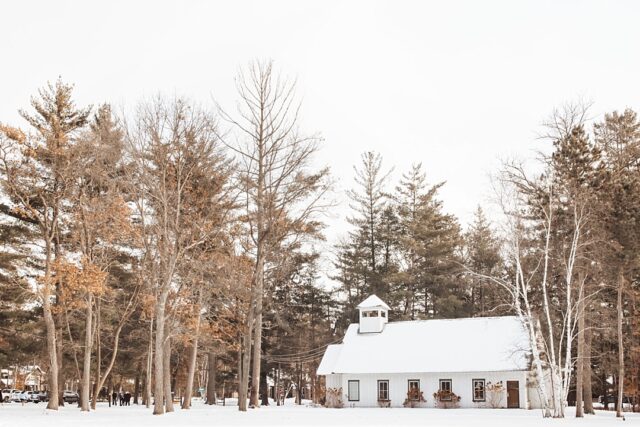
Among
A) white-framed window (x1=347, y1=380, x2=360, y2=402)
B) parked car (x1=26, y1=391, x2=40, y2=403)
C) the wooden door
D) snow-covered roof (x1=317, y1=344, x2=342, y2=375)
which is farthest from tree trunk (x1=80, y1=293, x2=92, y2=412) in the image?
parked car (x1=26, y1=391, x2=40, y2=403)

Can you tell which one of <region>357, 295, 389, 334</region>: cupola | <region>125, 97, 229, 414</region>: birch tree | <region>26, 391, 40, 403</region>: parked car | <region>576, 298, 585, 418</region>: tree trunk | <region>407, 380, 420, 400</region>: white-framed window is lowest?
<region>26, 391, 40, 403</region>: parked car

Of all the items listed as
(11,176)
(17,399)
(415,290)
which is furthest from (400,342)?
(17,399)

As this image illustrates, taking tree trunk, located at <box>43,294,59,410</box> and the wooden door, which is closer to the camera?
tree trunk, located at <box>43,294,59,410</box>

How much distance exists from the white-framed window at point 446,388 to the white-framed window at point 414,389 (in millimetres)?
1414

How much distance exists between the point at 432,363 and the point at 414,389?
184 centimetres

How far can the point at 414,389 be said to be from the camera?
37781mm

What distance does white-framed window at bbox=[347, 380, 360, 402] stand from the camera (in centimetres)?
3941

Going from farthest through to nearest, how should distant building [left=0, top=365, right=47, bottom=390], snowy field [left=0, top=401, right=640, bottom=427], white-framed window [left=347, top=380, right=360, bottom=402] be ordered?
1. distant building [left=0, top=365, right=47, bottom=390]
2. white-framed window [left=347, top=380, right=360, bottom=402]
3. snowy field [left=0, top=401, right=640, bottom=427]

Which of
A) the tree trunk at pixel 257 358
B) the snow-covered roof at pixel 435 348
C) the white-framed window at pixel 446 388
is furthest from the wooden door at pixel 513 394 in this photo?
the tree trunk at pixel 257 358

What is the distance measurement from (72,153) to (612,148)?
29056 millimetres

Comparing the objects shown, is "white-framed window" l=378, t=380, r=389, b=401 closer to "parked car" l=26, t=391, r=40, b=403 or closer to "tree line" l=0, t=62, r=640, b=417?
"tree line" l=0, t=62, r=640, b=417

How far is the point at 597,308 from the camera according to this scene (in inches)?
1298

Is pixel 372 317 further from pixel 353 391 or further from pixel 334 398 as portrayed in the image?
pixel 334 398

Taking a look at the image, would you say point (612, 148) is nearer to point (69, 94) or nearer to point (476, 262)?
point (476, 262)
